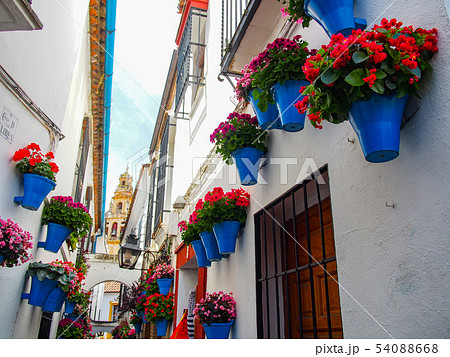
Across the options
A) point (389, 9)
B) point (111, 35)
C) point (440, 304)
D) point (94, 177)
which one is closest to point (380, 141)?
point (440, 304)

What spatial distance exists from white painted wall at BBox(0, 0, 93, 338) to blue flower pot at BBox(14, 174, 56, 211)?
0.08m

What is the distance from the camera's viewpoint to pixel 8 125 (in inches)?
130

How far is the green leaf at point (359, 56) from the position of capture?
1.46 m

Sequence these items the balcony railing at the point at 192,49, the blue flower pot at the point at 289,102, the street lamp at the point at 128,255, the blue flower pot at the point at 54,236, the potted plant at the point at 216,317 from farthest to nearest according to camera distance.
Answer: the street lamp at the point at 128,255 < the balcony railing at the point at 192,49 < the blue flower pot at the point at 54,236 < the potted plant at the point at 216,317 < the blue flower pot at the point at 289,102

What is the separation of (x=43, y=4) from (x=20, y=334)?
362cm

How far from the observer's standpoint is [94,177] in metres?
13.0

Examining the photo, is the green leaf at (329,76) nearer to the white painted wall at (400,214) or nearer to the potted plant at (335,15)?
the white painted wall at (400,214)

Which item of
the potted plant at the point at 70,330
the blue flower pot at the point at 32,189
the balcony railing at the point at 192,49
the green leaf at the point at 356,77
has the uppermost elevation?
the balcony railing at the point at 192,49

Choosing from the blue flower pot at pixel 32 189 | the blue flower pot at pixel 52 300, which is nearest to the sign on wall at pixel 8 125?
the blue flower pot at pixel 32 189

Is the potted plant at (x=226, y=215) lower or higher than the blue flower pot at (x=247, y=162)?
lower

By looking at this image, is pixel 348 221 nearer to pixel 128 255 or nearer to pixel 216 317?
pixel 216 317

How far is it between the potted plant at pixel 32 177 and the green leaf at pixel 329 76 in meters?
2.87

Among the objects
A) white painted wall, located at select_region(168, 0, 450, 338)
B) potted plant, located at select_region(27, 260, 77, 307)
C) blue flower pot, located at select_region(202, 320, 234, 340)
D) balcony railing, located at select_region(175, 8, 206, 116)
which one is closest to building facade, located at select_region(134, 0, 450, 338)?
white painted wall, located at select_region(168, 0, 450, 338)

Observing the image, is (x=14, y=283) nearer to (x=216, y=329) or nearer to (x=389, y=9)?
(x=216, y=329)
